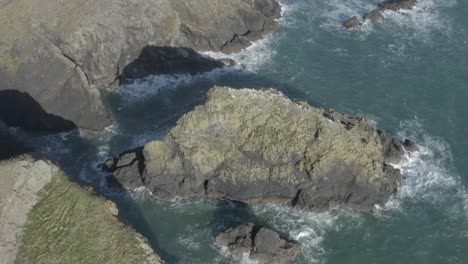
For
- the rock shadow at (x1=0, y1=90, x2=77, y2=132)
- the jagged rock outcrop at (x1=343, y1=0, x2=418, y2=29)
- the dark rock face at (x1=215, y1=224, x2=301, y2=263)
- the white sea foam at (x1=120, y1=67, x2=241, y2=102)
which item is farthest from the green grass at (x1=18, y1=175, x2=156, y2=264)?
the jagged rock outcrop at (x1=343, y1=0, x2=418, y2=29)

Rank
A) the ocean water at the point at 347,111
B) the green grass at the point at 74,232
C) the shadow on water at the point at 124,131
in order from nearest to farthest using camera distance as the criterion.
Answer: the green grass at the point at 74,232 → the ocean water at the point at 347,111 → the shadow on water at the point at 124,131

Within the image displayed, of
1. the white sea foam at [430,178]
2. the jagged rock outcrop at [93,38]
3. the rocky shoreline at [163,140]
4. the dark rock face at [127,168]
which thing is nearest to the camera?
the rocky shoreline at [163,140]

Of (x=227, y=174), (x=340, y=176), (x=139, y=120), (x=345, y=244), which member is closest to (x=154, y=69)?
(x=139, y=120)

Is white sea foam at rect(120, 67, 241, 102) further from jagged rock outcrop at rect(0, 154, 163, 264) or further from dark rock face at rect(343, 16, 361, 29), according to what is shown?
jagged rock outcrop at rect(0, 154, 163, 264)

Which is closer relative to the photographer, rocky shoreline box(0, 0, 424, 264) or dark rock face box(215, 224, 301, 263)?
rocky shoreline box(0, 0, 424, 264)

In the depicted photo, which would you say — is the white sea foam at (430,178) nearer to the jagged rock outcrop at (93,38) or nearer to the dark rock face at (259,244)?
the dark rock face at (259,244)

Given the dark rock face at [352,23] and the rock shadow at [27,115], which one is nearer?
the rock shadow at [27,115]

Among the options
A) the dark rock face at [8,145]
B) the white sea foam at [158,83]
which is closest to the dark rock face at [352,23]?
the white sea foam at [158,83]
